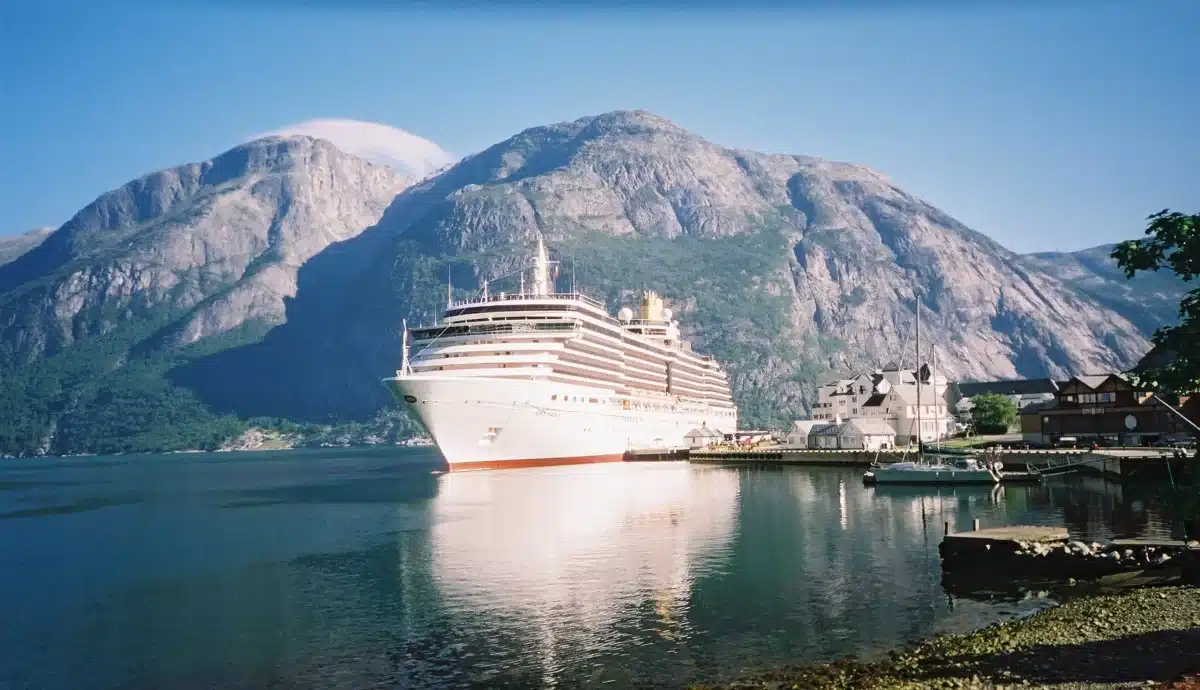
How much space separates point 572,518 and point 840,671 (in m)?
33.1

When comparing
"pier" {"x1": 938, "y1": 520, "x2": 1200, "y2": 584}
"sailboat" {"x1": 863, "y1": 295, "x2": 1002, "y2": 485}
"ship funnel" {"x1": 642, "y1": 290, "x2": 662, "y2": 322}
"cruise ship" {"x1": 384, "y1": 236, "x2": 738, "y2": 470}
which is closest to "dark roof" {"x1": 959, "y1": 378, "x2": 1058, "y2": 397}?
"ship funnel" {"x1": 642, "y1": 290, "x2": 662, "y2": 322}

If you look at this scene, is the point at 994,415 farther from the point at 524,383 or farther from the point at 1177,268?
the point at 1177,268

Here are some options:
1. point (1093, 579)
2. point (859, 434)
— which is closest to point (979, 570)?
point (1093, 579)

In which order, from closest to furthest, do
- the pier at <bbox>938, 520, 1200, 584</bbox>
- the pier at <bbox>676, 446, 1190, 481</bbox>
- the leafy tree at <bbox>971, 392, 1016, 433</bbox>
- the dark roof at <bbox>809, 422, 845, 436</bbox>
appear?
1. the pier at <bbox>938, 520, 1200, 584</bbox>
2. the pier at <bbox>676, 446, 1190, 481</bbox>
3. the dark roof at <bbox>809, 422, 845, 436</bbox>
4. the leafy tree at <bbox>971, 392, 1016, 433</bbox>

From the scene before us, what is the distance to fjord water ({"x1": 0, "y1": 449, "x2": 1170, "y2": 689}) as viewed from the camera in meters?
23.7

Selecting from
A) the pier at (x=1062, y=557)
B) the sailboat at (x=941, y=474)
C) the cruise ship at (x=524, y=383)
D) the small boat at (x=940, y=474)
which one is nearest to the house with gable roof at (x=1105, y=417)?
the sailboat at (x=941, y=474)

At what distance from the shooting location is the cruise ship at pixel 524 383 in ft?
269

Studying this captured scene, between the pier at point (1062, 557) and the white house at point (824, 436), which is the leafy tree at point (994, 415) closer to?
the white house at point (824, 436)

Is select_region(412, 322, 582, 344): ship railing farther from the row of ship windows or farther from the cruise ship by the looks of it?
the row of ship windows

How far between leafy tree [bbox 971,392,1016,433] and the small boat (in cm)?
5030

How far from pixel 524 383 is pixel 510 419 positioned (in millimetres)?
3841

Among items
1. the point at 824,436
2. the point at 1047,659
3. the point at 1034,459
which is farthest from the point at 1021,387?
the point at 1047,659

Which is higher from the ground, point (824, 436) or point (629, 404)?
point (629, 404)

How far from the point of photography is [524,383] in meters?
84.3
